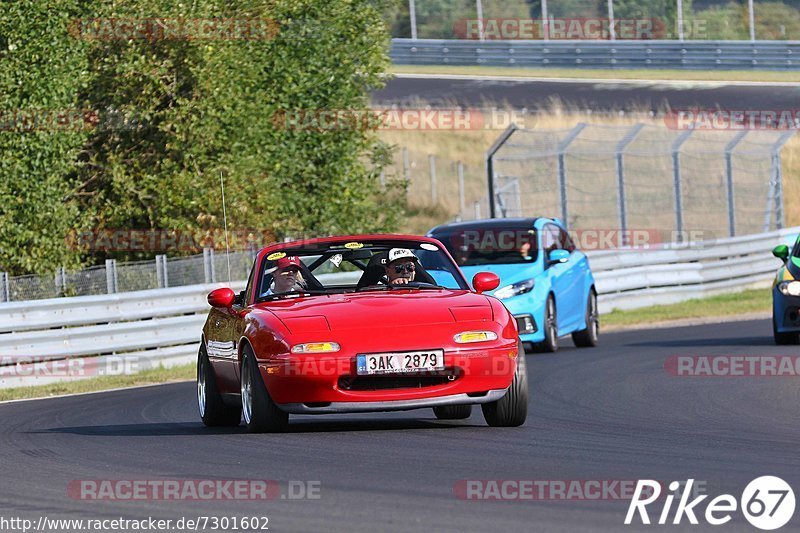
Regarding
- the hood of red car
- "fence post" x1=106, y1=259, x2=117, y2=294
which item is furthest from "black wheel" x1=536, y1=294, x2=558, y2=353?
the hood of red car

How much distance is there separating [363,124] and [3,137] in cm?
865

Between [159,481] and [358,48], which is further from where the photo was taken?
[358,48]

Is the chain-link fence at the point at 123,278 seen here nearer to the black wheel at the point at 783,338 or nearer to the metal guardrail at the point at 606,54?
the black wheel at the point at 783,338

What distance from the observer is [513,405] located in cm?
1083

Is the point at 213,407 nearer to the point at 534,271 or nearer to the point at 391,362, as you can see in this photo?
the point at 391,362

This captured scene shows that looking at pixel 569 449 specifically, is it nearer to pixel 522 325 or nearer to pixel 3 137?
pixel 522 325

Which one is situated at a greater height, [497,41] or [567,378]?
[497,41]

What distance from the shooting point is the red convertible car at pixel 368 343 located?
33.8ft

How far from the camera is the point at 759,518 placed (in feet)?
22.5

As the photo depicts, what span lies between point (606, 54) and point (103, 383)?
107ft

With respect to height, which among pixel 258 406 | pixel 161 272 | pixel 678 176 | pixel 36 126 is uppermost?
pixel 36 126

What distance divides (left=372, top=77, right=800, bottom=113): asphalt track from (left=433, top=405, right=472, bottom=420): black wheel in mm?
34059

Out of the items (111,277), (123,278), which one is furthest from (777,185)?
(111,277)

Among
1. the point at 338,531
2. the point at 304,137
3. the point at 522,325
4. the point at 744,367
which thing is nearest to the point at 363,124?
the point at 304,137
